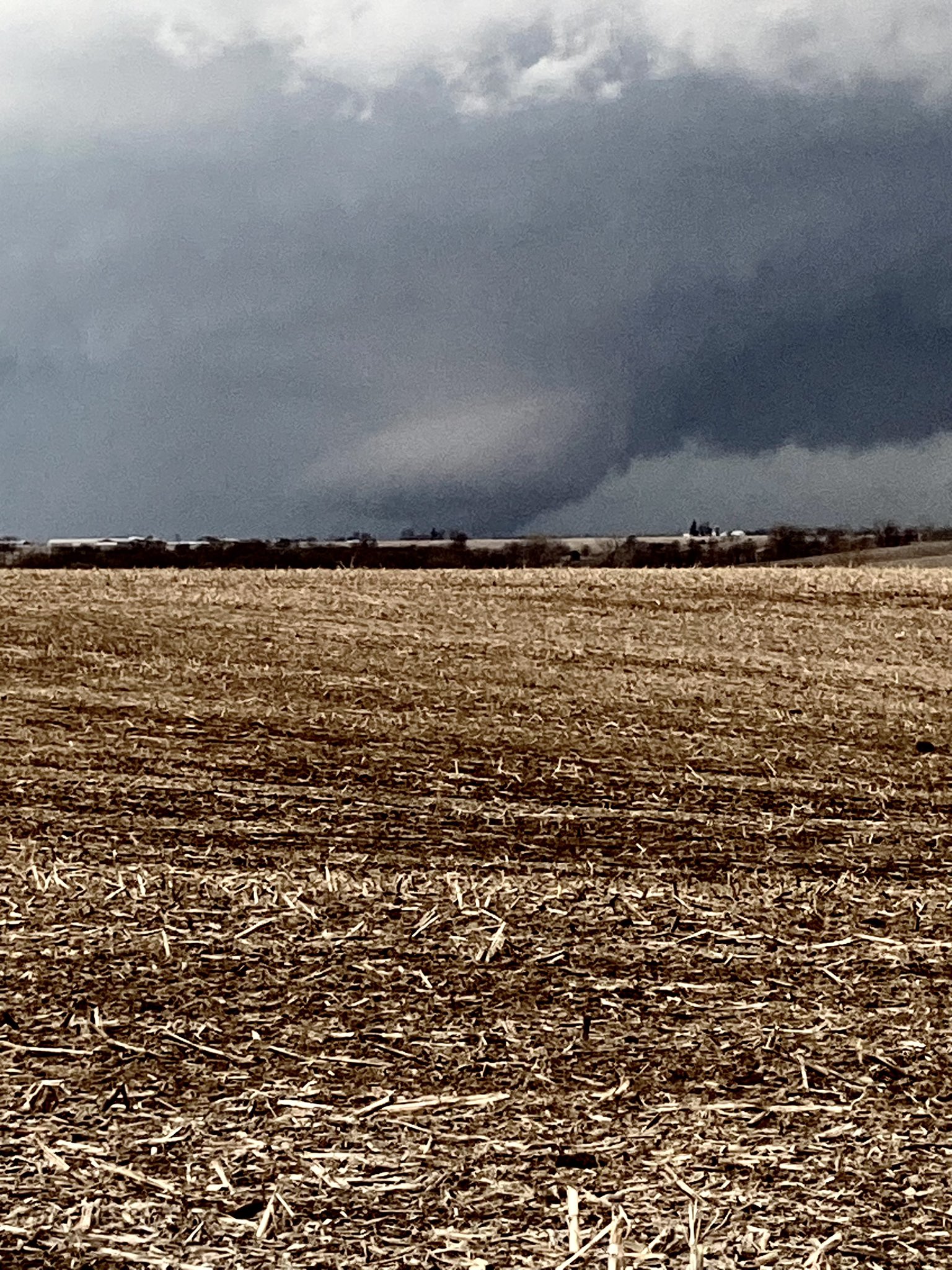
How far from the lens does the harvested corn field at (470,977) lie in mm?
4074

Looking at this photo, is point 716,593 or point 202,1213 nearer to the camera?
point 202,1213

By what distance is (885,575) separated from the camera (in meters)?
20.4

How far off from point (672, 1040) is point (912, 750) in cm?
643

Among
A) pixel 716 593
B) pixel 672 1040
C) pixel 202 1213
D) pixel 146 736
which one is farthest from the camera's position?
pixel 716 593

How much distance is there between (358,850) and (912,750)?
5337 mm

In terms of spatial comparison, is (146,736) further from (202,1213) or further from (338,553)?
(338,553)

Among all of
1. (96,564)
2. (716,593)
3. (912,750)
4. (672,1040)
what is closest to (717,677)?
(912,750)

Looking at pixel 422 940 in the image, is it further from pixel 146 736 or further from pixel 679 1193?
pixel 146 736

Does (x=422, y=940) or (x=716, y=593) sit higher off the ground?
(x=716, y=593)

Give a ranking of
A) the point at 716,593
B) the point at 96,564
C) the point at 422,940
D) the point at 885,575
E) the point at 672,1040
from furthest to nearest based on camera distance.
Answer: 1. the point at 96,564
2. the point at 885,575
3. the point at 716,593
4. the point at 422,940
5. the point at 672,1040

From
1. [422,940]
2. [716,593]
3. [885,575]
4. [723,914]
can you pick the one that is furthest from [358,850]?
[885,575]

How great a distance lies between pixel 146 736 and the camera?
1087 centimetres

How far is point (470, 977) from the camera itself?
19.3 feet

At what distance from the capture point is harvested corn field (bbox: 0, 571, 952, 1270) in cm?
407
